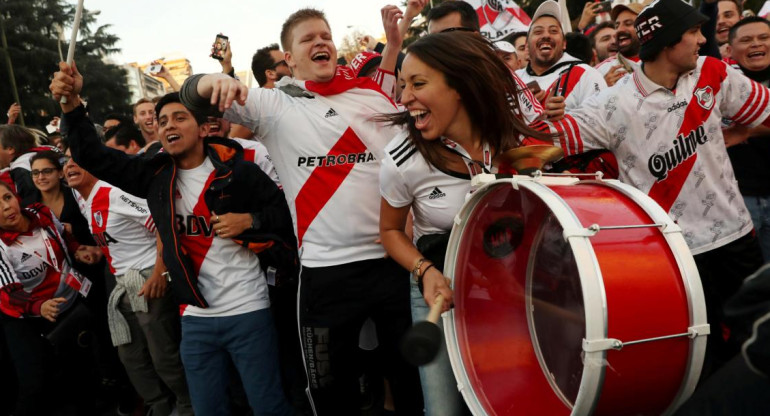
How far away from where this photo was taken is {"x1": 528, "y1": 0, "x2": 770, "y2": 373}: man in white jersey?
9.41 ft

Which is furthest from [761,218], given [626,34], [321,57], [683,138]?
[321,57]

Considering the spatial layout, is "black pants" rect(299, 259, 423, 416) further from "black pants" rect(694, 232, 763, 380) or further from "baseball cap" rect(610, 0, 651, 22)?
"baseball cap" rect(610, 0, 651, 22)

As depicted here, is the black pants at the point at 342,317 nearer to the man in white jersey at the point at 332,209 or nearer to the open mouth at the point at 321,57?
the man in white jersey at the point at 332,209

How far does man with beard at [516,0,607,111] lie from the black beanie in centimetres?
115

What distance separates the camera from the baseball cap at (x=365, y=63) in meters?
3.72

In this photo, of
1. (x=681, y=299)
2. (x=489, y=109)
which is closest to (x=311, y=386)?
(x=489, y=109)

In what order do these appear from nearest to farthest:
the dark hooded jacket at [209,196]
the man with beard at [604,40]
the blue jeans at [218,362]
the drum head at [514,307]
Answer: the drum head at [514,307], the dark hooded jacket at [209,196], the blue jeans at [218,362], the man with beard at [604,40]

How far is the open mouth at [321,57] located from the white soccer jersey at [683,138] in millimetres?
1174

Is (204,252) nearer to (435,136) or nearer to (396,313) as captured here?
(396,313)

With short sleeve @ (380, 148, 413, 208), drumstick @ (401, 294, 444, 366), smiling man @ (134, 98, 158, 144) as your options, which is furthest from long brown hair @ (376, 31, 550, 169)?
smiling man @ (134, 98, 158, 144)

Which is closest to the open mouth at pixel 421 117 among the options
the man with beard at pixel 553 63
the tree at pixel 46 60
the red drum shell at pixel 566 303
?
the red drum shell at pixel 566 303

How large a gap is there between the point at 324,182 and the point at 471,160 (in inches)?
31.6

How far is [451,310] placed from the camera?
248 cm

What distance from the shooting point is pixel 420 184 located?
250 cm
